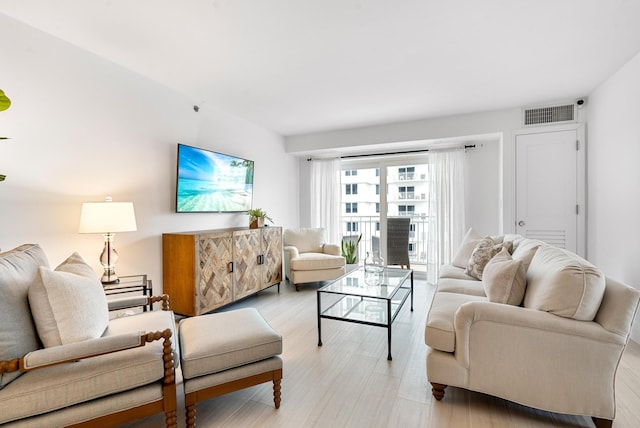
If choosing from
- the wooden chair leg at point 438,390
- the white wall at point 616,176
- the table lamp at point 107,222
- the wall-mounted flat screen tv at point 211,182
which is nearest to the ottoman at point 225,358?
the wooden chair leg at point 438,390

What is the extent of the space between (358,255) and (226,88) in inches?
139

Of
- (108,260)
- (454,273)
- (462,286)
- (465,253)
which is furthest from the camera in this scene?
(465,253)

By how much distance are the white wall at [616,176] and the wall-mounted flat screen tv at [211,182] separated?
13.3 ft

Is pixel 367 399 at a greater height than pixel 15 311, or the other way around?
pixel 15 311

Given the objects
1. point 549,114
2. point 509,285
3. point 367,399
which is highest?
point 549,114

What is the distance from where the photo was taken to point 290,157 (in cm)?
534

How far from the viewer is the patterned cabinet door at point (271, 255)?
3.90 meters

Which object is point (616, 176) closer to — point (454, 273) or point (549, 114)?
point (549, 114)

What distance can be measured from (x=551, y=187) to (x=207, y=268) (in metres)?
4.13

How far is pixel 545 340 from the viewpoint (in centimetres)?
153

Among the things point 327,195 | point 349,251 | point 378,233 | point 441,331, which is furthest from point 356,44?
point 378,233

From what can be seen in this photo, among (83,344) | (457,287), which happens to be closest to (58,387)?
(83,344)

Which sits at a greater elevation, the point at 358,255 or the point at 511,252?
the point at 511,252

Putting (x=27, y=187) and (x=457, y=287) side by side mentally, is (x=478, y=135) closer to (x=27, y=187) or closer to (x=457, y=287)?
(x=457, y=287)
